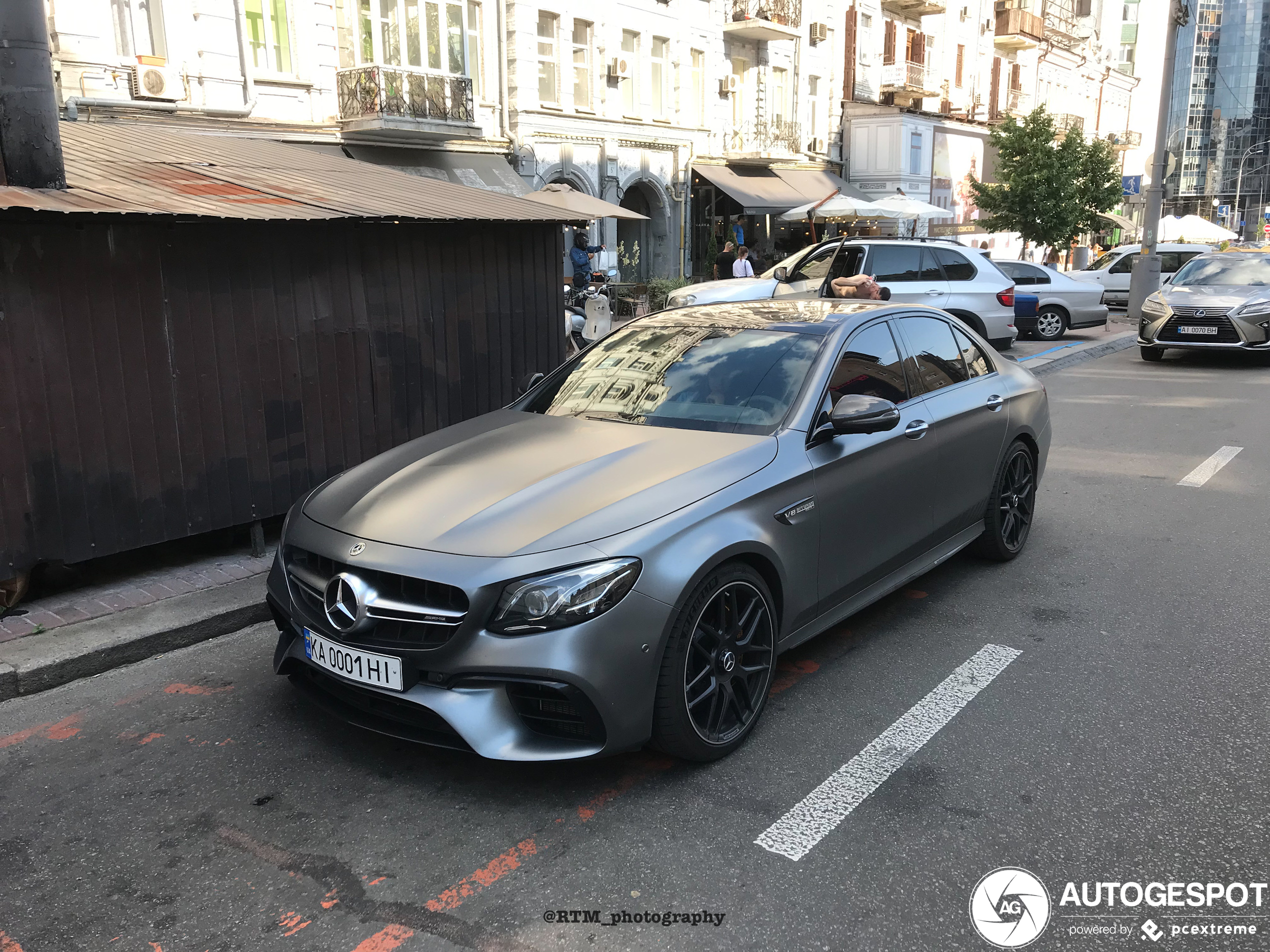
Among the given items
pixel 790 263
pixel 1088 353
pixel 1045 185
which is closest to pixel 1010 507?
pixel 790 263

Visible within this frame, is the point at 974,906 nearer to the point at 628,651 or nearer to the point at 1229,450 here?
the point at 628,651

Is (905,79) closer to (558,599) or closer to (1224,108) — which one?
(558,599)

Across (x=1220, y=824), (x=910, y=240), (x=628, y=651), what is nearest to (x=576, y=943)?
(x=628, y=651)

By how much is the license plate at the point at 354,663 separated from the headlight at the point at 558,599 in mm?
396

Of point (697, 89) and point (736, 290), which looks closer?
point (736, 290)

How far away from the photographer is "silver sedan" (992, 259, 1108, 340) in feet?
59.5

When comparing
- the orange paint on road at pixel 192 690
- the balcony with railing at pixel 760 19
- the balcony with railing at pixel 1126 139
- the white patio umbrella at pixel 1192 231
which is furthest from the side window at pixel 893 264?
the balcony with railing at pixel 1126 139

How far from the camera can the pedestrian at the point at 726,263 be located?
22.3 m

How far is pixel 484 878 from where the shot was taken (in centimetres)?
298

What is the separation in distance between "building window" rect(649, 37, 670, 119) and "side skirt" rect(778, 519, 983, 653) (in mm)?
22313

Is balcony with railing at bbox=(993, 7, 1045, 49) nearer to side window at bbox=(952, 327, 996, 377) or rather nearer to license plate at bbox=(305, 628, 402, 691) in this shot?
side window at bbox=(952, 327, 996, 377)

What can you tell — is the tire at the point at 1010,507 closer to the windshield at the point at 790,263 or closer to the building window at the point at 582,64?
the windshield at the point at 790,263

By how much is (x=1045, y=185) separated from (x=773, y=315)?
22.8 m

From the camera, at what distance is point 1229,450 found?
8.91 metres
